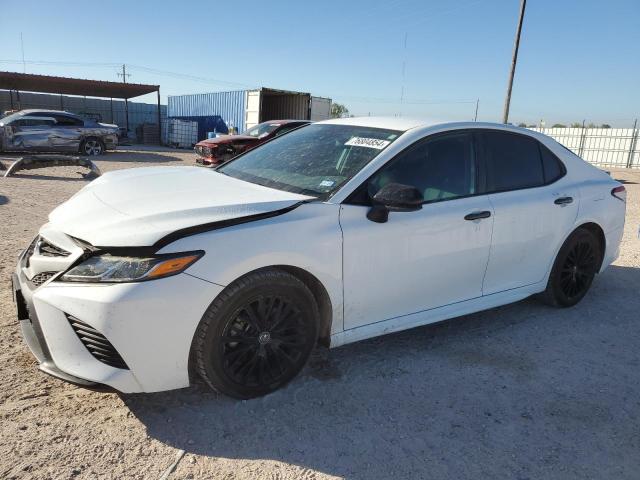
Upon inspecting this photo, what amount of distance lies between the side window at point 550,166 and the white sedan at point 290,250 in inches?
0.5

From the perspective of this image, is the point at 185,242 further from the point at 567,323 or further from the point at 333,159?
the point at 567,323

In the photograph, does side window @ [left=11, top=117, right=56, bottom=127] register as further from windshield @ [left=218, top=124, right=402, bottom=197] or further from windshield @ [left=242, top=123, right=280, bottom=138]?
windshield @ [left=218, top=124, right=402, bottom=197]

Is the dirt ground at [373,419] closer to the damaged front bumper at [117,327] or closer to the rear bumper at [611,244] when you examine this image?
the damaged front bumper at [117,327]

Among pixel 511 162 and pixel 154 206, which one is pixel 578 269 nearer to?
pixel 511 162

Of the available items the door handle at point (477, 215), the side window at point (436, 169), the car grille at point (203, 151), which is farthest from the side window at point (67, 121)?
the door handle at point (477, 215)

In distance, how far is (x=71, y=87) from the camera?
30109 mm

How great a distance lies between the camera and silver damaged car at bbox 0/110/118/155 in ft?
49.1

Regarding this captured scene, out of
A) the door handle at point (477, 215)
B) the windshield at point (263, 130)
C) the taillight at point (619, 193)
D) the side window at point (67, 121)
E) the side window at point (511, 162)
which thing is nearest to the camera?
the door handle at point (477, 215)

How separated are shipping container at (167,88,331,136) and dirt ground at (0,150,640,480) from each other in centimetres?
2350

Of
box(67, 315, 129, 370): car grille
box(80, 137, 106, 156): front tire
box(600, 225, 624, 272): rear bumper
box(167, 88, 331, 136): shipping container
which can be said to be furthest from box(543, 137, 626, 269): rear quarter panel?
box(167, 88, 331, 136): shipping container

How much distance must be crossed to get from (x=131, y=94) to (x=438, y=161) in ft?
108

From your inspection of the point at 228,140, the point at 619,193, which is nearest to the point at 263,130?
the point at 228,140

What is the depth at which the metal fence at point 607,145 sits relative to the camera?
1022 inches

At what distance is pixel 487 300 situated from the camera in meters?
3.68
